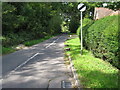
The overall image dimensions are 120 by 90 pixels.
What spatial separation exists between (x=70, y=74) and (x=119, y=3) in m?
7.78

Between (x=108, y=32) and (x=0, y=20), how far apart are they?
A: 1464 cm

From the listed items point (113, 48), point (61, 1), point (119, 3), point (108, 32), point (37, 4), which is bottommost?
point (113, 48)

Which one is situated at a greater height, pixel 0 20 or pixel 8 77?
pixel 0 20

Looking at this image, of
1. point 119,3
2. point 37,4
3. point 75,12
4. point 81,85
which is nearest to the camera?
point 81,85

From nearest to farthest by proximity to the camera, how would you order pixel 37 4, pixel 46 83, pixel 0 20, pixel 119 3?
pixel 46 83
pixel 119 3
pixel 0 20
pixel 37 4

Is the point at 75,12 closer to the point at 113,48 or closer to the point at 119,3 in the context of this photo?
the point at 119,3

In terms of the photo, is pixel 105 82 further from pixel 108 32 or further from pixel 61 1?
pixel 61 1

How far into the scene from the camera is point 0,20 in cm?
1862

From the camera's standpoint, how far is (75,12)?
70.6 m

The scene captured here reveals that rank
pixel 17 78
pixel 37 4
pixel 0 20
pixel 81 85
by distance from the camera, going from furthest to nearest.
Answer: pixel 37 4, pixel 0 20, pixel 17 78, pixel 81 85

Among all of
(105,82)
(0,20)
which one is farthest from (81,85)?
(0,20)

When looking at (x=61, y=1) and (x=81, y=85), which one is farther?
(x=61, y=1)

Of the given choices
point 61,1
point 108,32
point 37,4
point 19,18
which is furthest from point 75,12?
point 108,32

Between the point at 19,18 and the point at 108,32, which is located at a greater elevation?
the point at 19,18
